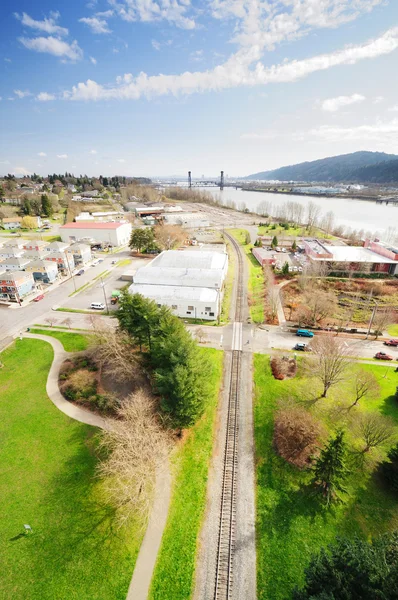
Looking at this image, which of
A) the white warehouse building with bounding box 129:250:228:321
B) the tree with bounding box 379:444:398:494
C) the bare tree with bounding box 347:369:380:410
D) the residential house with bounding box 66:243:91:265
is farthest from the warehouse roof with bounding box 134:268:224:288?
the tree with bounding box 379:444:398:494

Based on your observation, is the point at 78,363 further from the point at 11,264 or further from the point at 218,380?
the point at 11,264

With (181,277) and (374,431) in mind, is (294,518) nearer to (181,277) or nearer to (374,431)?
(374,431)

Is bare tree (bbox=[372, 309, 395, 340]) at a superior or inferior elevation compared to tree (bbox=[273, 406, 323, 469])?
superior

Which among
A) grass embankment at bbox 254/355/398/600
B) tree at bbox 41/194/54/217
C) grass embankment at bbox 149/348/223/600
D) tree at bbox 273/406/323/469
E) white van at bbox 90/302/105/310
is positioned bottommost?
grass embankment at bbox 254/355/398/600

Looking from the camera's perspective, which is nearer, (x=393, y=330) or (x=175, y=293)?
(x=393, y=330)

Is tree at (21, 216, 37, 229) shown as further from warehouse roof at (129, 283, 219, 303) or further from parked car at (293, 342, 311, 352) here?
parked car at (293, 342, 311, 352)

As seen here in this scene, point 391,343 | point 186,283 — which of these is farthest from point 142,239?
point 391,343
